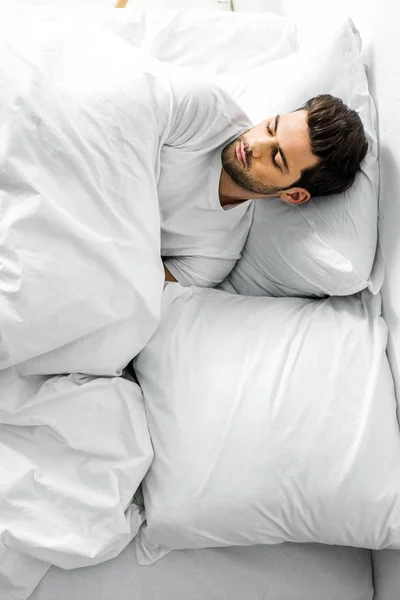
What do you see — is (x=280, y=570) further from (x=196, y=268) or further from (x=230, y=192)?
(x=230, y=192)

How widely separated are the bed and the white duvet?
0.05 m

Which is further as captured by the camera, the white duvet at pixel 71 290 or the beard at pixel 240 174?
the beard at pixel 240 174

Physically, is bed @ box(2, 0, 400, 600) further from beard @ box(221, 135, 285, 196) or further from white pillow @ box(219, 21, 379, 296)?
beard @ box(221, 135, 285, 196)

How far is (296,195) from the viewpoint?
1.18 m

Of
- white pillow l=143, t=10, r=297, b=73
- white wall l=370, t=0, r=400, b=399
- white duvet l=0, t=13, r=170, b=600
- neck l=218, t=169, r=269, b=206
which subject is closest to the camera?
white duvet l=0, t=13, r=170, b=600

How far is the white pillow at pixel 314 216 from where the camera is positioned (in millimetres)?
1130

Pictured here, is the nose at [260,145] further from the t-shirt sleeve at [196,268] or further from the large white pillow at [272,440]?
the large white pillow at [272,440]

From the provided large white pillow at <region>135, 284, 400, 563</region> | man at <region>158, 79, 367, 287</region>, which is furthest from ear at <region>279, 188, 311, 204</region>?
large white pillow at <region>135, 284, 400, 563</region>

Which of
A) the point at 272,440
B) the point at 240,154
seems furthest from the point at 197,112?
the point at 272,440

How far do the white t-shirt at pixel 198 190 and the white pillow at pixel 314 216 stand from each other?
5 cm

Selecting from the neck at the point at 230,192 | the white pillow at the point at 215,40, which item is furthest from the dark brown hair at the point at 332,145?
the white pillow at the point at 215,40

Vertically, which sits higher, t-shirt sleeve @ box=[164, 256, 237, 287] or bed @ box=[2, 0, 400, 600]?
t-shirt sleeve @ box=[164, 256, 237, 287]

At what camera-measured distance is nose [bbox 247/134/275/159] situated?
1141mm

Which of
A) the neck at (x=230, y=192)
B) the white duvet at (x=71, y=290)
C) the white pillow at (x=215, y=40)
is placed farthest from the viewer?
the white pillow at (x=215, y=40)
